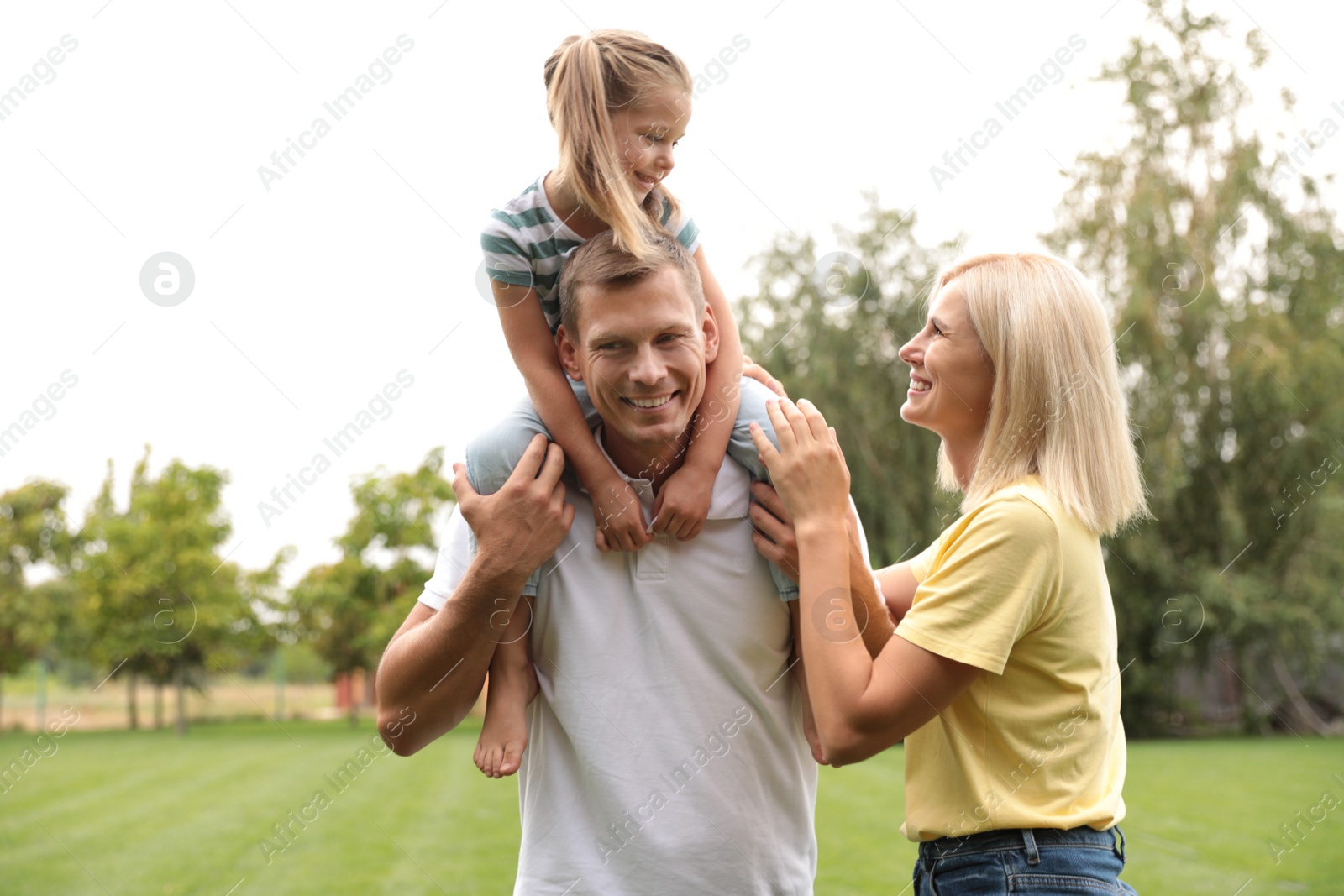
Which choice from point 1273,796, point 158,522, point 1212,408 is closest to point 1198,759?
point 1273,796

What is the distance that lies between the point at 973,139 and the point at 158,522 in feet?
105

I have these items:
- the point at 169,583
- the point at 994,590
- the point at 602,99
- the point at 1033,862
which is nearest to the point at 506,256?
the point at 602,99

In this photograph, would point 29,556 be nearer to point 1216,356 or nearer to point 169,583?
point 169,583

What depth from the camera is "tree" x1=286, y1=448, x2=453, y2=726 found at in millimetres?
35656

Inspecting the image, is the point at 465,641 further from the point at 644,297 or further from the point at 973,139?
the point at 973,139

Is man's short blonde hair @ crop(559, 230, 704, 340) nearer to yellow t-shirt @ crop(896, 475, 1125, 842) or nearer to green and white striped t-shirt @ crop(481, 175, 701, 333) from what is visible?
green and white striped t-shirt @ crop(481, 175, 701, 333)

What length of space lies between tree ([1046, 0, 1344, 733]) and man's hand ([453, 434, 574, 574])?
1990 cm

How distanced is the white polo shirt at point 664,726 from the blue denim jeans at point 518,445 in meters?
0.13

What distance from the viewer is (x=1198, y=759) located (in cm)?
2075

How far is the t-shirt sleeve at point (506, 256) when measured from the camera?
2721 millimetres

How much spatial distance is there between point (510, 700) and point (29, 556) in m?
41.8

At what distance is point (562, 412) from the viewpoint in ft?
8.36

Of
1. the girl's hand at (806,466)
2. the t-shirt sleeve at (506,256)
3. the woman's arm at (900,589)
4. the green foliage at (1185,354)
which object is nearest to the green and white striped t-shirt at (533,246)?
the t-shirt sleeve at (506,256)

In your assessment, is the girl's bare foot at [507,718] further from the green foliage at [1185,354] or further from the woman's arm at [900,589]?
the green foliage at [1185,354]
